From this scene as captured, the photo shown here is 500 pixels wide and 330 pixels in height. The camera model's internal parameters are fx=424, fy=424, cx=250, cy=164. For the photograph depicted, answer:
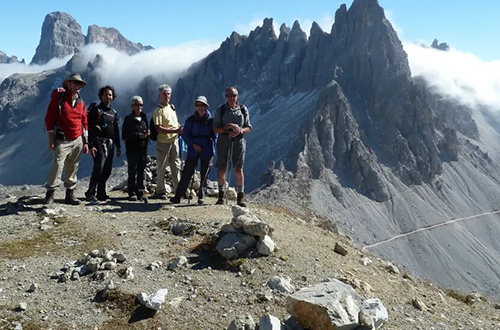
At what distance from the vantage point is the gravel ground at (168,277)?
7.69 m

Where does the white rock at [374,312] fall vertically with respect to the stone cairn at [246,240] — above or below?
below

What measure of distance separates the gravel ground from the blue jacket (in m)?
2.37

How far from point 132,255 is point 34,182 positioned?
200 m

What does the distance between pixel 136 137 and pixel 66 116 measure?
8.92 ft

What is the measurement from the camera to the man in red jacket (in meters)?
12.5

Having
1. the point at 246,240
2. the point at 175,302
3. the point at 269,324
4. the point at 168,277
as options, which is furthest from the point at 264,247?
the point at 269,324

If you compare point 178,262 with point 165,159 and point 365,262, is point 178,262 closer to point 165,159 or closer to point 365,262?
point 365,262

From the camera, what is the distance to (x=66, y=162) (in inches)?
530

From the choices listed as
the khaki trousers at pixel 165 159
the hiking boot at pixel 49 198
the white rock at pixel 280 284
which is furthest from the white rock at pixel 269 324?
the khaki trousers at pixel 165 159

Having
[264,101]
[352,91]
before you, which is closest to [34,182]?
[264,101]

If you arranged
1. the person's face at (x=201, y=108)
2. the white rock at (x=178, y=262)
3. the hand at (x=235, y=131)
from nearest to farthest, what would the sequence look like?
the white rock at (x=178, y=262)
the hand at (x=235, y=131)
the person's face at (x=201, y=108)

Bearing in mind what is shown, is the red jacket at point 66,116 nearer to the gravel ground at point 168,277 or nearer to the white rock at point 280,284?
the gravel ground at point 168,277

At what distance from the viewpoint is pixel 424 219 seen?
5261 inches

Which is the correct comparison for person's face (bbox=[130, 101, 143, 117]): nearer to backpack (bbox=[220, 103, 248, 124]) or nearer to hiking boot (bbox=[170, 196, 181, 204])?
backpack (bbox=[220, 103, 248, 124])
